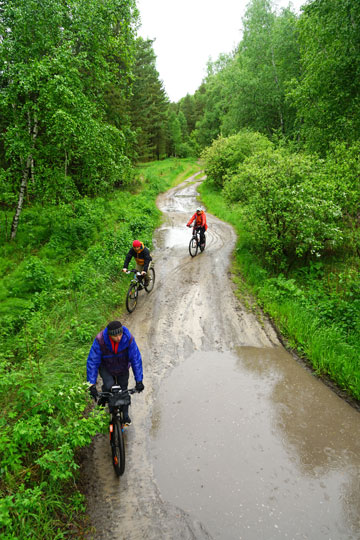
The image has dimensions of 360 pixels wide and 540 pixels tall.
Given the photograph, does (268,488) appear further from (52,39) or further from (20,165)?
(52,39)

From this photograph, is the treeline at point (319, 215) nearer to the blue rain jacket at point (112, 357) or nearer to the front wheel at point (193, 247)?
the front wheel at point (193, 247)

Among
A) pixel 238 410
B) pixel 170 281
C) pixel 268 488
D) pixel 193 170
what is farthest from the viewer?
pixel 193 170

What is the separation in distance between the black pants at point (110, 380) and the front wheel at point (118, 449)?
37 cm

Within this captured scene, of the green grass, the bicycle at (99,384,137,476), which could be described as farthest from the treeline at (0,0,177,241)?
the bicycle at (99,384,137,476)

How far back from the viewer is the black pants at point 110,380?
4383mm

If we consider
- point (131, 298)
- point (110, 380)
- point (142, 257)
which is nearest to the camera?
point (110, 380)

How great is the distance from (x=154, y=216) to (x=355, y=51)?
13.3 metres

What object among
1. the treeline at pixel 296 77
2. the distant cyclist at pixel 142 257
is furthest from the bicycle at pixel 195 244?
the treeline at pixel 296 77

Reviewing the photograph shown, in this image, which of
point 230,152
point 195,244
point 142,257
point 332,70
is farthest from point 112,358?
point 230,152

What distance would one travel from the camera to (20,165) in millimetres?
10703

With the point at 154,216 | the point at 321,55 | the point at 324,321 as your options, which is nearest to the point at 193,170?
the point at 154,216

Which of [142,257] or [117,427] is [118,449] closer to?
[117,427]

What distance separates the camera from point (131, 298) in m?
8.38

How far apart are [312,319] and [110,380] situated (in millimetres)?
5518
